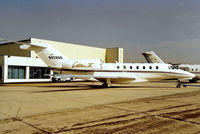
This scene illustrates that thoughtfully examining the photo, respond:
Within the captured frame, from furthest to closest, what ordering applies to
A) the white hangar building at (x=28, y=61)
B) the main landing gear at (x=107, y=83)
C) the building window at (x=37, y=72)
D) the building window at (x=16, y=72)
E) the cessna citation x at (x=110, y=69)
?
the building window at (x=37, y=72), the building window at (x=16, y=72), the white hangar building at (x=28, y=61), the main landing gear at (x=107, y=83), the cessna citation x at (x=110, y=69)

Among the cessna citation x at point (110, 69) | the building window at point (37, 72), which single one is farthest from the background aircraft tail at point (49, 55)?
the building window at point (37, 72)

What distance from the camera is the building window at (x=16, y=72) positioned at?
31469 mm

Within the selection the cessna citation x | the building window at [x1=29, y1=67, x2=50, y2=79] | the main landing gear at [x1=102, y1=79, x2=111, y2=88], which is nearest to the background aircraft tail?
the cessna citation x

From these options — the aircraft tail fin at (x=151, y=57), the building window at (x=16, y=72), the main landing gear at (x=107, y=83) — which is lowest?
the main landing gear at (x=107, y=83)

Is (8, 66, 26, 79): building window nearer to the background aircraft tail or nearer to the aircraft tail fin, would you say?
the background aircraft tail

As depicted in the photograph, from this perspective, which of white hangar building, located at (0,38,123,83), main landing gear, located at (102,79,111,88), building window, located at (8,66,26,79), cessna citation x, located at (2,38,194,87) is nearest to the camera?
cessna citation x, located at (2,38,194,87)

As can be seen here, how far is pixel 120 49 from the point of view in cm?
5253

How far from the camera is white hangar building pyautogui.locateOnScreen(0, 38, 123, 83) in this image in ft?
101

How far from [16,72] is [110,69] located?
19901 millimetres

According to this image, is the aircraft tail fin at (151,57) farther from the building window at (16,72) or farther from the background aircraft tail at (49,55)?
the building window at (16,72)

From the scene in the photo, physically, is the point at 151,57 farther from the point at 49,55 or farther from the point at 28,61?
the point at 49,55

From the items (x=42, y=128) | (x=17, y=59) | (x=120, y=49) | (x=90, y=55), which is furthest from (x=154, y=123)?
(x=120, y=49)

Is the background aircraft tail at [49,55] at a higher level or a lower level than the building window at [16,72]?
higher

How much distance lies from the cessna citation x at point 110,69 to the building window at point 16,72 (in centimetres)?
1384
